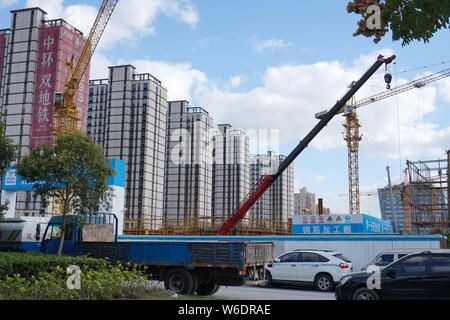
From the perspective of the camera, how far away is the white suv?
54.1ft

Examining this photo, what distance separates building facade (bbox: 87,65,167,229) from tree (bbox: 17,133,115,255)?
5041cm

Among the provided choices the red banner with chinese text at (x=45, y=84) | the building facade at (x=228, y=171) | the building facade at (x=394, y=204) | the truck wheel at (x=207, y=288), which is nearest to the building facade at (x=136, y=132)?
the red banner with chinese text at (x=45, y=84)

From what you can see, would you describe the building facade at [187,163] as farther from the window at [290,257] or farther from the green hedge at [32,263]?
the green hedge at [32,263]

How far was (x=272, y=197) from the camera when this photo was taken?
122 m

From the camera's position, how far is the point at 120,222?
2923 centimetres

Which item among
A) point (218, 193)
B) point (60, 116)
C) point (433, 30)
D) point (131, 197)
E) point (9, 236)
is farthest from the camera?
point (218, 193)

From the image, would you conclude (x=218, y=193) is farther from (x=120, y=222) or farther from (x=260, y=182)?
(x=120, y=222)

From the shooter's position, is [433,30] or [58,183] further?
[58,183]

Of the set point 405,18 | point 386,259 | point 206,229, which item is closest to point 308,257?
point 386,259

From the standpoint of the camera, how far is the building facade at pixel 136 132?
69188mm

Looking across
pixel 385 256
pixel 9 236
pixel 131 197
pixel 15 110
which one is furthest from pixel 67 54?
pixel 385 256

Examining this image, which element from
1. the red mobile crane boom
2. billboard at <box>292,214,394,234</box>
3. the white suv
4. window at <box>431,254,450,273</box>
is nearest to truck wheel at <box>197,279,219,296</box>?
the white suv
